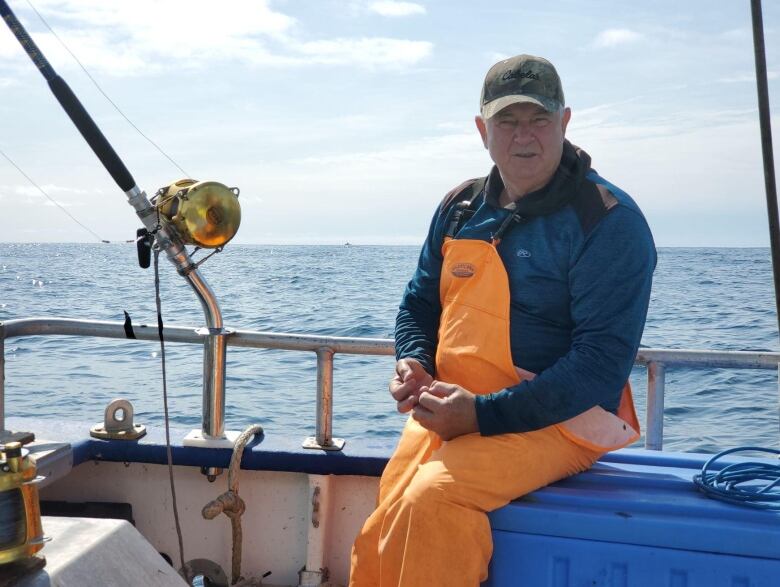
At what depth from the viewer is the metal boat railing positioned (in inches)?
104

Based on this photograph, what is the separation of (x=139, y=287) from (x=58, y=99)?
2344cm

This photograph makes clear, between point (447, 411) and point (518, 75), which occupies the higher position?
point (518, 75)

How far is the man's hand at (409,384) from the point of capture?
2.31 m

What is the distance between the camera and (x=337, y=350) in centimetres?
285

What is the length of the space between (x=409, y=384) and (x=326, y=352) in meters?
0.59

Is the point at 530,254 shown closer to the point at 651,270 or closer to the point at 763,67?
the point at 651,270

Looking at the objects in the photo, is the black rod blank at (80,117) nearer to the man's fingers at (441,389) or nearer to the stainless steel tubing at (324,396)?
the stainless steel tubing at (324,396)

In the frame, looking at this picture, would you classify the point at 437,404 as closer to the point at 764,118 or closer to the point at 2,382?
the point at 764,118

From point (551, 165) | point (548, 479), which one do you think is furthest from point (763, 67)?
point (548, 479)

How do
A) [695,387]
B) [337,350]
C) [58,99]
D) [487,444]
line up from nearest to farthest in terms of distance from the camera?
1. [487,444]
2. [58,99]
3. [337,350]
4. [695,387]

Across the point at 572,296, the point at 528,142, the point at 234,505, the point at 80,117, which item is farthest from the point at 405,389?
the point at 80,117

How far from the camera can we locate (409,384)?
2.33 m

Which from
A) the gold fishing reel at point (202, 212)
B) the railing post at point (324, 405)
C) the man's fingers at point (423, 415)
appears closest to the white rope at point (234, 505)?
the railing post at point (324, 405)

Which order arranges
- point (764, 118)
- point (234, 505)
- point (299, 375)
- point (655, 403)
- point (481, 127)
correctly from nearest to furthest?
point (764, 118)
point (481, 127)
point (655, 403)
point (234, 505)
point (299, 375)
